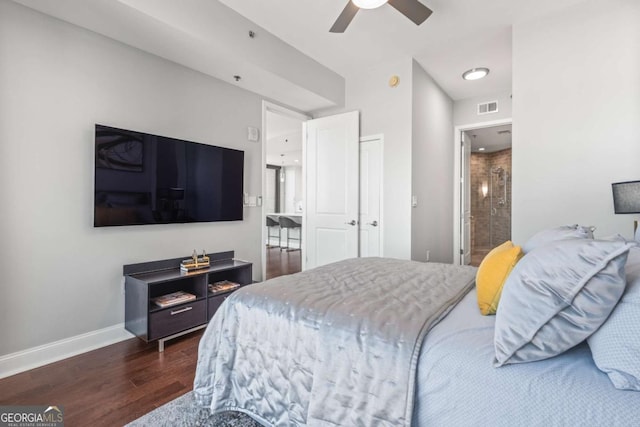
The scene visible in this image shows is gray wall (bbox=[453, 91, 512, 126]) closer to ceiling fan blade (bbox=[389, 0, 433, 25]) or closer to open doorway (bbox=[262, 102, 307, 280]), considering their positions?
open doorway (bbox=[262, 102, 307, 280])

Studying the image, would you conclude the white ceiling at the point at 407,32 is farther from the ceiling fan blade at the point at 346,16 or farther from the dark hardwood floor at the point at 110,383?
the dark hardwood floor at the point at 110,383

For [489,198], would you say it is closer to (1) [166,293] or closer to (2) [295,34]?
(2) [295,34]

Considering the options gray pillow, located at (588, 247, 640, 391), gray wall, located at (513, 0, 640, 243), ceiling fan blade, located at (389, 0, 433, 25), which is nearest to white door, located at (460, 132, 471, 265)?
gray wall, located at (513, 0, 640, 243)

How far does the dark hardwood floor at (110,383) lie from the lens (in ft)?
5.64

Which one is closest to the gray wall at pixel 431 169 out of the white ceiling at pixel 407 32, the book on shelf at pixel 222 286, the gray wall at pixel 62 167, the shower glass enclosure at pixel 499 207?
the white ceiling at pixel 407 32

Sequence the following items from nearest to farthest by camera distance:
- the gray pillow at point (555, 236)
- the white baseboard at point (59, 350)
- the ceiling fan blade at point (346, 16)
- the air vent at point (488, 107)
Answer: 1. the gray pillow at point (555, 236)
2. the white baseboard at point (59, 350)
3. the ceiling fan blade at point (346, 16)
4. the air vent at point (488, 107)

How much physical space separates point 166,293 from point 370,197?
100 inches

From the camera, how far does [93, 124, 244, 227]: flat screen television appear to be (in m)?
2.46

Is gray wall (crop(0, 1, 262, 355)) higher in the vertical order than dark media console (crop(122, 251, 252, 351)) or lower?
higher

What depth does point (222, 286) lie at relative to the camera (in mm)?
3004

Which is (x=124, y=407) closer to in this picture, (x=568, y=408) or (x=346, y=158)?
(x=568, y=408)

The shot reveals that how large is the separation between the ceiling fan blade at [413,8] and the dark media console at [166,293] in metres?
2.61

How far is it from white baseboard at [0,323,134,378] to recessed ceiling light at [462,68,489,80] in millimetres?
4697

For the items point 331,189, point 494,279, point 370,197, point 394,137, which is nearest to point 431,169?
point 394,137
